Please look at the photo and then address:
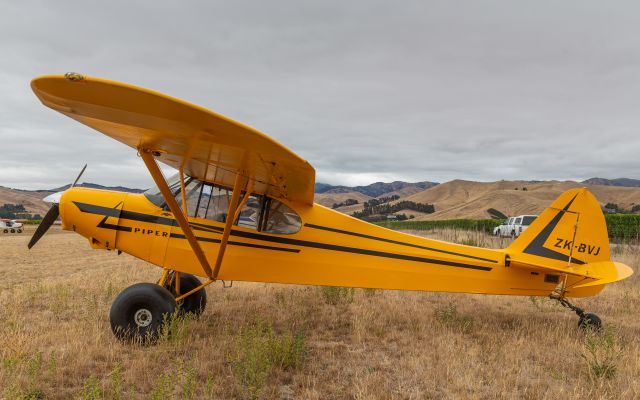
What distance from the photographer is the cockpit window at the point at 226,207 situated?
5.42m

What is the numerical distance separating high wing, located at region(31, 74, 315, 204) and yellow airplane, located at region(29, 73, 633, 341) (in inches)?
1.4

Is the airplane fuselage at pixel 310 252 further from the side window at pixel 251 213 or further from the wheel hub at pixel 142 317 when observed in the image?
the wheel hub at pixel 142 317

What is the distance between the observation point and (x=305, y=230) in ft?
18.2

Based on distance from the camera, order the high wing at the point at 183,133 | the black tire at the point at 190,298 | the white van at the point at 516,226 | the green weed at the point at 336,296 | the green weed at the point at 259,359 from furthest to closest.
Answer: the white van at the point at 516,226, the green weed at the point at 336,296, the black tire at the point at 190,298, the green weed at the point at 259,359, the high wing at the point at 183,133

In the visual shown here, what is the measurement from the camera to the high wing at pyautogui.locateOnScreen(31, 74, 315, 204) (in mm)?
2926

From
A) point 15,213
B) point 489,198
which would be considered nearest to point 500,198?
point 489,198

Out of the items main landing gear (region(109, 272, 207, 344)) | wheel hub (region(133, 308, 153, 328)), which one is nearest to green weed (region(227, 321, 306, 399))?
main landing gear (region(109, 272, 207, 344))

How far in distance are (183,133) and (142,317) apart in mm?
2391

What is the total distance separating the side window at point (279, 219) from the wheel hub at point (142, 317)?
1.82 meters

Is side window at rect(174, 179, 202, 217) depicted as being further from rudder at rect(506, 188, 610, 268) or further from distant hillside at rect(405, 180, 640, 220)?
distant hillside at rect(405, 180, 640, 220)

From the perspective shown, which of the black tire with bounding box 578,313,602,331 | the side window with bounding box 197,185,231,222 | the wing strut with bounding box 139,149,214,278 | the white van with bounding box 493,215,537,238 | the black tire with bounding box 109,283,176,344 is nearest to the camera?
the wing strut with bounding box 139,149,214,278

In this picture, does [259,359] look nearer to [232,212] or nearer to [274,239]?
[232,212]

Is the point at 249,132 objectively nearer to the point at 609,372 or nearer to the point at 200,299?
Result: the point at 200,299

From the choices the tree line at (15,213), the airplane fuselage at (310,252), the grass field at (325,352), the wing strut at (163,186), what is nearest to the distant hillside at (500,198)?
the grass field at (325,352)
